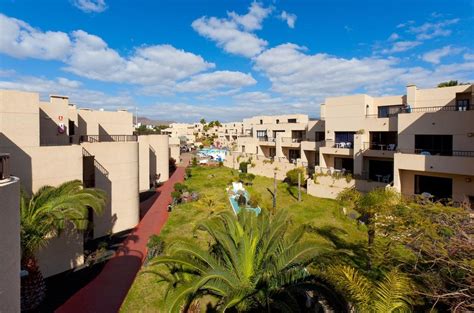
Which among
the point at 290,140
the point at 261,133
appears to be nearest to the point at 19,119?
the point at 290,140

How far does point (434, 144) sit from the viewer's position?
20750 millimetres

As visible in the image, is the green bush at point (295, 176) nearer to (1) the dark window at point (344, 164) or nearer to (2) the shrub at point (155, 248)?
(1) the dark window at point (344, 164)

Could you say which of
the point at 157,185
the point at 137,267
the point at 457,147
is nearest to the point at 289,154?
the point at 157,185

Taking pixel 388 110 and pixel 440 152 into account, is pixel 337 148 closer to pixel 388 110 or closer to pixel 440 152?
pixel 388 110

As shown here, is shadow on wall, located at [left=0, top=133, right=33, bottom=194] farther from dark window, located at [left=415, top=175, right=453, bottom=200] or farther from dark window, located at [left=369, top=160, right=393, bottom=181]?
dark window, located at [left=369, top=160, right=393, bottom=181]

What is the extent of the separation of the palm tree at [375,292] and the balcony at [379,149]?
1997cm

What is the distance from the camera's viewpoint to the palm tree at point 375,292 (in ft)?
19.9

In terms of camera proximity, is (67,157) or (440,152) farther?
(440,152)

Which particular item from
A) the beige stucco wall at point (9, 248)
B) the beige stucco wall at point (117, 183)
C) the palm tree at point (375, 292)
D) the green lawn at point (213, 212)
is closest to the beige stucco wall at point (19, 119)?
the beige stucco wall at point (117, 183)

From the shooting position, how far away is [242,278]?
26.2ft

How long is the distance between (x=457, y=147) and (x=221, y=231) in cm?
1938

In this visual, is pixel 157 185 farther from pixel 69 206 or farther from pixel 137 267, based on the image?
pixel 69 206

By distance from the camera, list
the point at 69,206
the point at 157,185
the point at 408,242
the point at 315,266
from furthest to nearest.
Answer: the point at 157,185, the point at 69,206, the point at 315,266, the point at 408,242

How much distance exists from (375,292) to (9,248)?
8.25 metres
